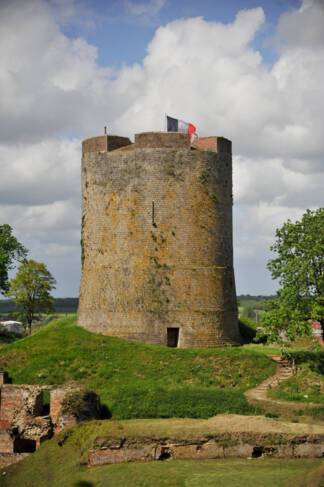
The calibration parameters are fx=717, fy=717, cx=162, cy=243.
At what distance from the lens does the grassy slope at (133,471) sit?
1859cm

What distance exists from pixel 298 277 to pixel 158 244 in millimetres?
7475

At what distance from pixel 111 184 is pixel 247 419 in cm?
1620

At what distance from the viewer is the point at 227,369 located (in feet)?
98.6

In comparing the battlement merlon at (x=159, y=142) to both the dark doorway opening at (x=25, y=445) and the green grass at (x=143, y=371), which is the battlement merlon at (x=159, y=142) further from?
the dark doorway opening at (x=25, y=445)

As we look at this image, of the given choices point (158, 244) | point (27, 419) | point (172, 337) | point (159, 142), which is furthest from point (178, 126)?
point (27, 419)

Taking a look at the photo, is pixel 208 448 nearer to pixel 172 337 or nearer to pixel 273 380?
pixel 273 380

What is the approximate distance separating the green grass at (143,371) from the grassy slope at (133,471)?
3082 mm

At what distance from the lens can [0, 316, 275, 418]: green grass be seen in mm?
25953

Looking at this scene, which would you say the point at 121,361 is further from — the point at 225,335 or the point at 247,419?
the point at 247,419

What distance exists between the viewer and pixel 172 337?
34.4 meters

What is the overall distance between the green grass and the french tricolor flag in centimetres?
1101

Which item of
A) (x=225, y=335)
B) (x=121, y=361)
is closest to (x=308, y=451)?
(x=121, y=361)

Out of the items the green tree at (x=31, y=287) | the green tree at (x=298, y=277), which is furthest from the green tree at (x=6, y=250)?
the green tree at (x=298, y=277)

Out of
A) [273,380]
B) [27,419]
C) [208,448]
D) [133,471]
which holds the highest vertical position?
[273,380]
